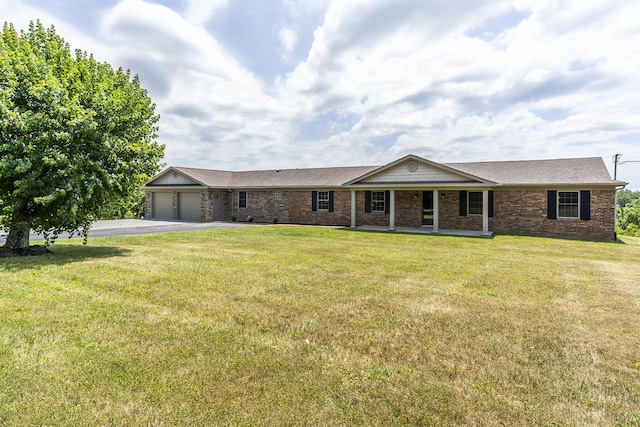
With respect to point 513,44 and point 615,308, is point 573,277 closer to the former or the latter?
point 615,308

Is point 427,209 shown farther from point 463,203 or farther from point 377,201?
point 377,201

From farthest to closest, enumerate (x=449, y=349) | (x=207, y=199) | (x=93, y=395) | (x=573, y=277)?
(x=207, y=199), (x=573, y=277), (x=449, y=349), (x=93, y=395)

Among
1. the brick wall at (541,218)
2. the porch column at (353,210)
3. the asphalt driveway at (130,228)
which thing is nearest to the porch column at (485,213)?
the brick wall at (541,218)

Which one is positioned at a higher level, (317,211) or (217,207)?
(217,207)

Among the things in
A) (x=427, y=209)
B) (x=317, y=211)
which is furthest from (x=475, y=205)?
(x=317, y=211)

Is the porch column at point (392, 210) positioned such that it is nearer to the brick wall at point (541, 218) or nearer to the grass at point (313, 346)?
the brick wall at point (541, 218)

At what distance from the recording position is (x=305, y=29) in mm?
13359

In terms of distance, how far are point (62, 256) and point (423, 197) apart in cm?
1673

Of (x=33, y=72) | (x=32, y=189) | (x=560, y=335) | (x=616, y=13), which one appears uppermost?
(x=616, y=13)

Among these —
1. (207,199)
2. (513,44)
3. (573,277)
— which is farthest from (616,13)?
(207,199)

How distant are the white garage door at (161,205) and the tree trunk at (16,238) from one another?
55.7ft

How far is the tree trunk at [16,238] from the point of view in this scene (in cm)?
926

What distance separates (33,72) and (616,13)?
15321 millimetres

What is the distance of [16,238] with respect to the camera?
368 inches
